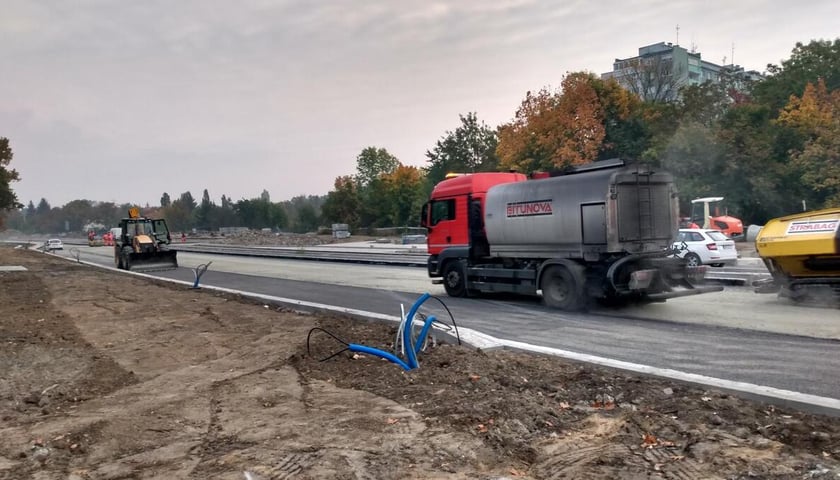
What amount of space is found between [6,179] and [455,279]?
43.4 metres

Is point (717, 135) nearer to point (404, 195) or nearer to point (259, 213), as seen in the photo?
point (404, 195)

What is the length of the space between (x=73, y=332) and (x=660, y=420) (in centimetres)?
1033

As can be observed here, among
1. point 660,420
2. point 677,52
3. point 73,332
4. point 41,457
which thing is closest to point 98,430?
point 41,457

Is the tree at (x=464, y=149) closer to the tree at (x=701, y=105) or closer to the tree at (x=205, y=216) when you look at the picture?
the tree at (x=701, y=105)

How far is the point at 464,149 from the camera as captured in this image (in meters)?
80.0

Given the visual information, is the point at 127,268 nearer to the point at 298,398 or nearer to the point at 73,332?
the point at 73,332

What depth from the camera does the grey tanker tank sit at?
12.4 metres

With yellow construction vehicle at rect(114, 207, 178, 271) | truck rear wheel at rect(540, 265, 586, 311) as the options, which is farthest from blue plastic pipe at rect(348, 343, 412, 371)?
yellow construction vehicle at rect(114, 207, 178, 271)

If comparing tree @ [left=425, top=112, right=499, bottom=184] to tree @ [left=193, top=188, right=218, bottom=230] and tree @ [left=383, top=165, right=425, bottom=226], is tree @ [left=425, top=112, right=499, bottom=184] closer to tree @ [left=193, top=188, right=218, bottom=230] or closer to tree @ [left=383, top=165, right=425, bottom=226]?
tree @ [left=383, top=165, right=425, bottom=226]

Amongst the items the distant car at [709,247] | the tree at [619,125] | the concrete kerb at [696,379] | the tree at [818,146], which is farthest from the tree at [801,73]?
the concrete kerb at [696,379]

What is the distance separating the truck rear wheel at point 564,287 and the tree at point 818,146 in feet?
102

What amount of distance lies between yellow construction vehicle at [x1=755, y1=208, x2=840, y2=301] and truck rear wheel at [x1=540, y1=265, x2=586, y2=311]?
12.9ft

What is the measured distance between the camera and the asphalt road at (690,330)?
24.1 feet

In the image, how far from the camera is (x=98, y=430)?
5652 millimetres
